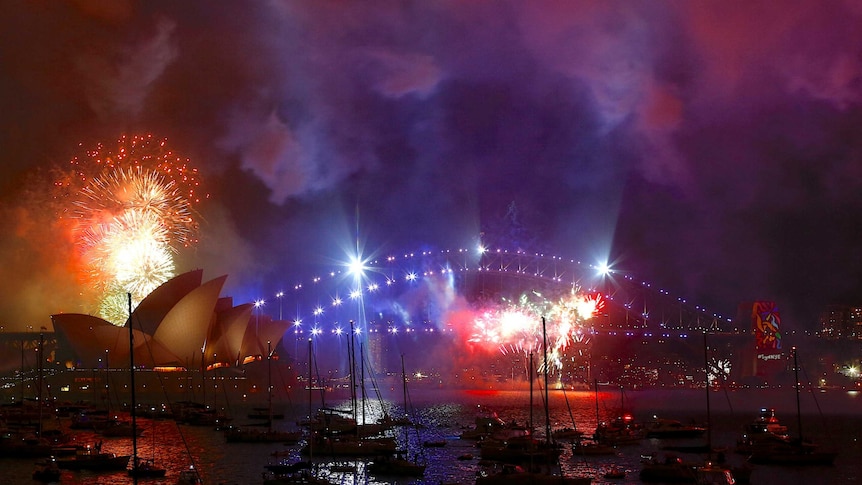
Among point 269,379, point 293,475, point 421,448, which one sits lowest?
point 421,448

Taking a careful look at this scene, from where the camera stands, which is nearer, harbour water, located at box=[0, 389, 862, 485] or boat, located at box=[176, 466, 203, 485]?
boat, located at box=[176, 466, 203, 485]

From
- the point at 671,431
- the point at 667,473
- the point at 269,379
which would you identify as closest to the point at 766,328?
the point at 671,431

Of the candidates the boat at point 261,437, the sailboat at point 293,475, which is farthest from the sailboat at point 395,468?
the boat at point 261,437

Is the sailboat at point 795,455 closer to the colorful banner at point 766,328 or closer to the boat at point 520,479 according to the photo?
the boat at point 520,479

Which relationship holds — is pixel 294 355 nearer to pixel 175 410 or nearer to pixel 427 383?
pixel 427 383

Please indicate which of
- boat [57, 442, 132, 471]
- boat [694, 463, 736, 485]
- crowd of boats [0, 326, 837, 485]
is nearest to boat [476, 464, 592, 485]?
crowd of boats [0, 326, 837, 485]

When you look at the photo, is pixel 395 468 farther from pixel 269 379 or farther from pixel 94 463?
pixel 269 379

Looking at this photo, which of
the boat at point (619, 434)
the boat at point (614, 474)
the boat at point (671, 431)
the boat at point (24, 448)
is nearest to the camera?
the boat at point (614, 474)

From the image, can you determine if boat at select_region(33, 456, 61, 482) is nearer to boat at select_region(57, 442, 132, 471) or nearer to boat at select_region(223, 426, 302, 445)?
boat at select_region(57, 442, 132, 471)

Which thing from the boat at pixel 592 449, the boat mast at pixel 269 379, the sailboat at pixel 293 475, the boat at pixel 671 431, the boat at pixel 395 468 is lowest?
the boat at pixel 671 431
